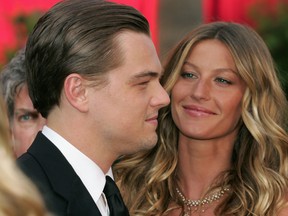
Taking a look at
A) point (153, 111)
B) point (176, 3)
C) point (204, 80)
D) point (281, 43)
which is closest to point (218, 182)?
point (204, 80)

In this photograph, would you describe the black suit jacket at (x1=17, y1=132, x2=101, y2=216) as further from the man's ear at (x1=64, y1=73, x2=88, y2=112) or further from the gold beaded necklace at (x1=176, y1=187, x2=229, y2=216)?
the gold beaded necklace at (x1=176, y1=187, x2=229, y2=216)

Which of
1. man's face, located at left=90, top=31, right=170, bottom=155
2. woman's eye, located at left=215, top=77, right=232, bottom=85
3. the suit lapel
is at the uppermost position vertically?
man's face, located at left=90, top=31, right=170, bottom=155

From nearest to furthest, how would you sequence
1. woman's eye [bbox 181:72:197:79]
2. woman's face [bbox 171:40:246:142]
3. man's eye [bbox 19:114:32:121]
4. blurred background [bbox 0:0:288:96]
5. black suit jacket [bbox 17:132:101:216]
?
black suit jacket [bbox 17:132:101:216] → woman's face [bbox 171:40:246:142] → woman's eye [bbox 181:72:197:79] → man's eye [bbox 19:114:32:121] → blurred background [bbox 0:0:288:96]

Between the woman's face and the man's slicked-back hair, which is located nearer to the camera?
the man's slicked-back hair

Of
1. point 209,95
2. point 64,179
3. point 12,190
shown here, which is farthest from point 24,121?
point 12,190

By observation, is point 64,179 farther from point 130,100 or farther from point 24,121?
point 24,121

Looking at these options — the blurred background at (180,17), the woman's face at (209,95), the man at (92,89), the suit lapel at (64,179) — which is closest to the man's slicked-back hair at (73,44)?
the man at (92,89)

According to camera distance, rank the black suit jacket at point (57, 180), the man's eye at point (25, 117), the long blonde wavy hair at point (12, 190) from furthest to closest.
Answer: the man's eye at point (25, 117) < the black suit jacket at point (57, 180) < the long blonde wavy hair at point (12, 190)

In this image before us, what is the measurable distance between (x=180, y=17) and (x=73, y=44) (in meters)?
3.85

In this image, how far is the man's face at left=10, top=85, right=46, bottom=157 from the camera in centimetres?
378

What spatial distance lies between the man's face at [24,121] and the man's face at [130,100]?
1.42 meters

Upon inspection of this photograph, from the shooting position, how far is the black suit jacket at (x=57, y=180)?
2.16 meters

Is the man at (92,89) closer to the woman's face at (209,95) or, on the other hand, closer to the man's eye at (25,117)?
the woman's face at (209,95)

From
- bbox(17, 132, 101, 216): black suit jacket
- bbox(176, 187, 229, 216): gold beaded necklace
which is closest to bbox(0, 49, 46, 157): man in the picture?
bbox(176, 187, 229, 216): gold beaded necklace
